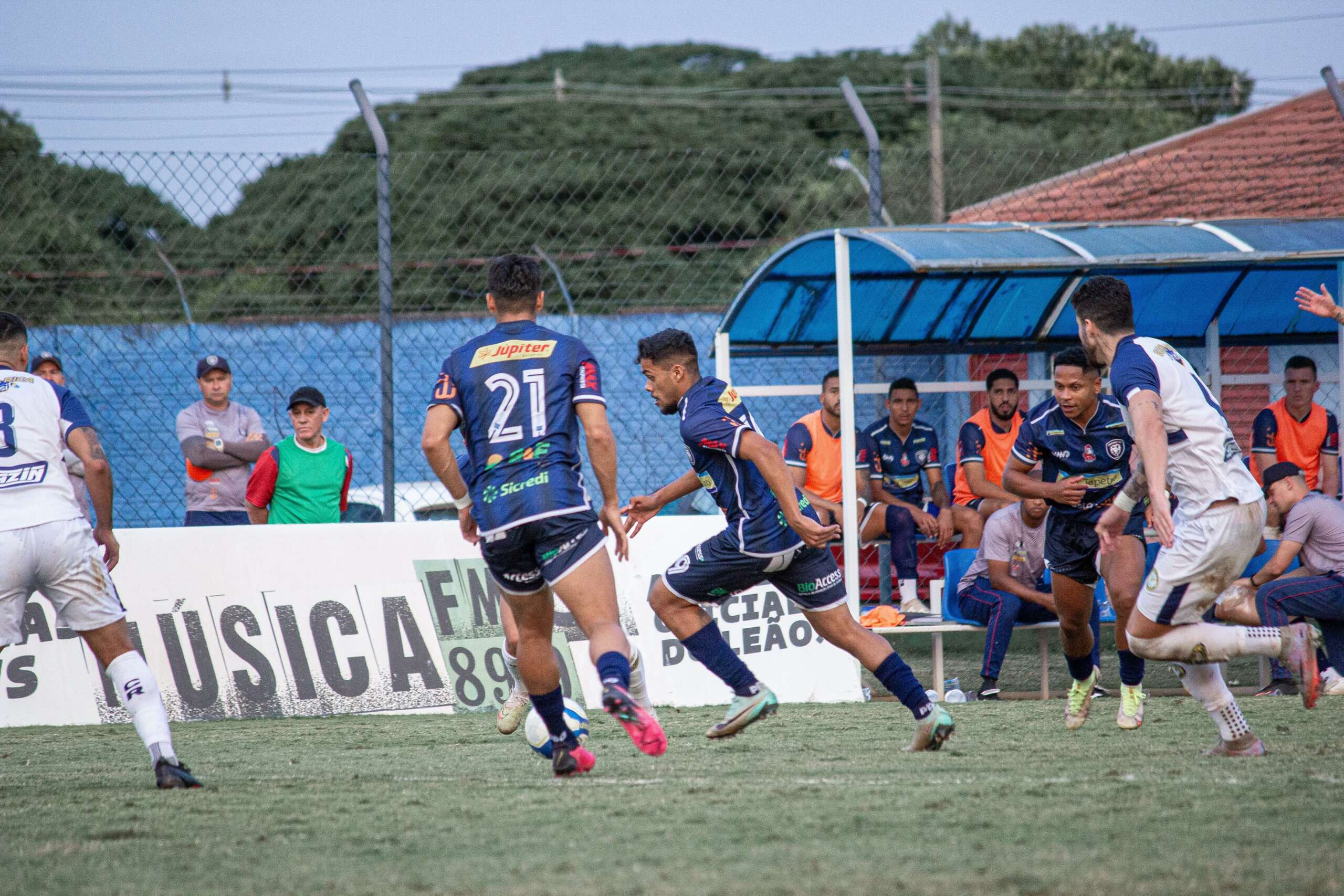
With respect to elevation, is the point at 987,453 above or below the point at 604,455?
below

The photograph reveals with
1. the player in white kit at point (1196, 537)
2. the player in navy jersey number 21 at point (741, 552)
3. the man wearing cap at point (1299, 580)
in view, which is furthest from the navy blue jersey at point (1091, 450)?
the player in navy jersey number 21 at point (741, 552)

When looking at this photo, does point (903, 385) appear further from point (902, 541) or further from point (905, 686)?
point (905, 686)

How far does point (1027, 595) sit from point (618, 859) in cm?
547

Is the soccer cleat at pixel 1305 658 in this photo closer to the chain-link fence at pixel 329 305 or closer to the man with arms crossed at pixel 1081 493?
the man with arms crossed at pixel 1081 493

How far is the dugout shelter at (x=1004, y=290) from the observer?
8648 millimetres

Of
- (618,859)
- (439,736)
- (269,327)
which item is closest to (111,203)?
(269,327)

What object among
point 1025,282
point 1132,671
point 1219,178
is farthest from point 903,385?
point 1219,178

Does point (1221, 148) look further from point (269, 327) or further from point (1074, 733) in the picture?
point (1074, 733)

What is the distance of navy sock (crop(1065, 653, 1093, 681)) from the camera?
7.03 m

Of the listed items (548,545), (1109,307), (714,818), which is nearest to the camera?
(714,818)

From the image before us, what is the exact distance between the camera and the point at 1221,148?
58.1 ft

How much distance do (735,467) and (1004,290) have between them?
548cm

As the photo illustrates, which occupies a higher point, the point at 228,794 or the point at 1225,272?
the point at 1225,272

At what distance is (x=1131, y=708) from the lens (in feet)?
21.9
